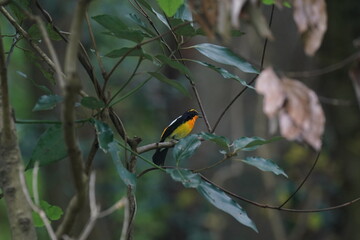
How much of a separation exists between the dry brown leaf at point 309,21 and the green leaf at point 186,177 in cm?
58

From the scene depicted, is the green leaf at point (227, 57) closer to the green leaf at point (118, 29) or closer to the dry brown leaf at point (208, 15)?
the green leaf at point (118, 29)

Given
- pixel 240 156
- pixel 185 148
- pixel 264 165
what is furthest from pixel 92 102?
pixel 240 156

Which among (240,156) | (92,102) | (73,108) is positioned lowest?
(240,156)

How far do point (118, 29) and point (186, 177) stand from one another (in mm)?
419

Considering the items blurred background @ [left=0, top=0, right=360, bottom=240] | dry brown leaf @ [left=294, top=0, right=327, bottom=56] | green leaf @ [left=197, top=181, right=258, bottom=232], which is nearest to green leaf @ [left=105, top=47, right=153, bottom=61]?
green leaf @ [left=197, top=181, right=258, bottom=232]

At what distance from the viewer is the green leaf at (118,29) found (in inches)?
60.1

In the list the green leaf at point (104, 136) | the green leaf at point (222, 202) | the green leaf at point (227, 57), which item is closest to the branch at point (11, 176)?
the green leaf at point (104, 136)

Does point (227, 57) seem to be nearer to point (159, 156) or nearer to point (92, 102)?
point (92, 102)

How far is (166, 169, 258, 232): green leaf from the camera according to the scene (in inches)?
58.2

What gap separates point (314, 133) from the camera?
930 millimetres

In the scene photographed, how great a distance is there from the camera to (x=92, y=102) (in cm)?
146

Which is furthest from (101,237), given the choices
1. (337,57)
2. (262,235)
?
(337,57)

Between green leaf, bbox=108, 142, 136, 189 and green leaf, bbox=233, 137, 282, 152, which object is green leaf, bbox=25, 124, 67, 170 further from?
green leaf, bbox=233, 137, 282, 152

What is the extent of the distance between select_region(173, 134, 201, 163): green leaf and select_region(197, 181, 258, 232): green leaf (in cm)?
13
